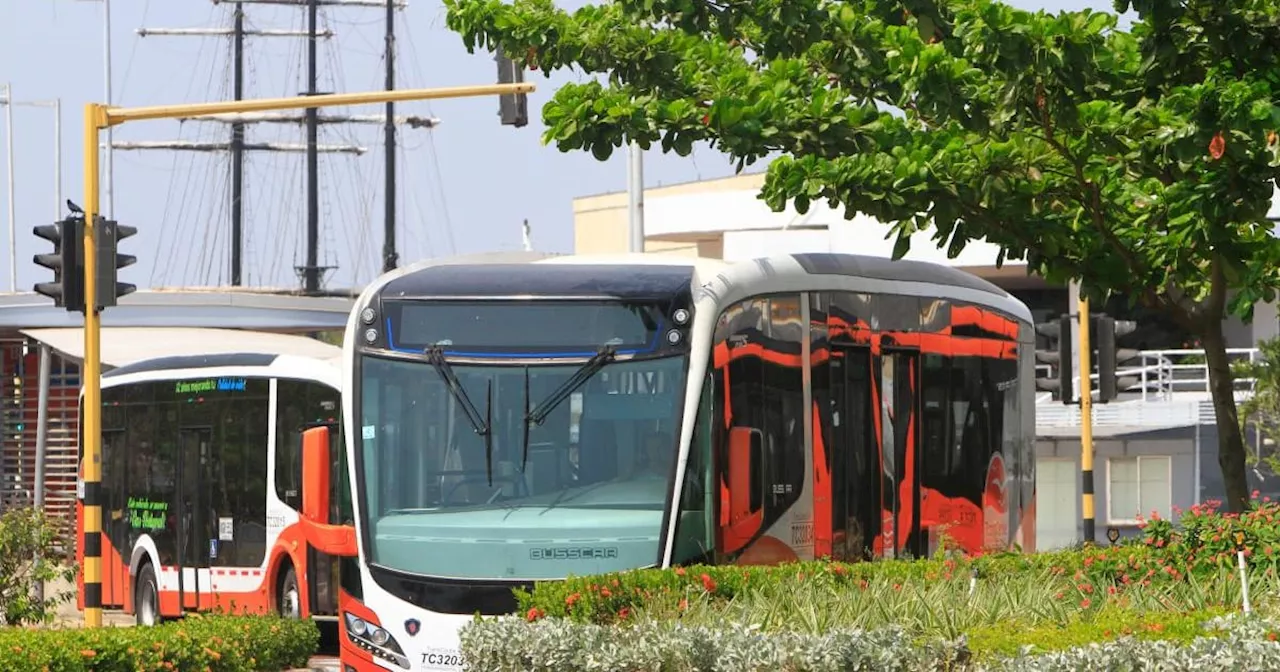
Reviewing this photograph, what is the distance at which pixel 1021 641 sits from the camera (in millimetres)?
9805

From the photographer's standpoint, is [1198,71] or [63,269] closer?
[1198,71]

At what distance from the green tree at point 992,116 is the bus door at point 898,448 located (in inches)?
120

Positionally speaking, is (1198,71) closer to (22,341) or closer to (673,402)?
(673,402)

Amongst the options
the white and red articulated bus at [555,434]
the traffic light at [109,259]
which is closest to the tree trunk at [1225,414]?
the white and red articulated bus at [555,434]

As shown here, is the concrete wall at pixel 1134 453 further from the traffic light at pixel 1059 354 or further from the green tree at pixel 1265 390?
the traffic light at pixel 1059 354

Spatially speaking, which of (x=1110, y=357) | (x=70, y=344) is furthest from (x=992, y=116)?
(x=70, y=344)

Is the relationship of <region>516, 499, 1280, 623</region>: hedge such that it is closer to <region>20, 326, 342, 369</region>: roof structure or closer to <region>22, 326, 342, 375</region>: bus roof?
<region>22, 326, 342, 375</region>: bus roof

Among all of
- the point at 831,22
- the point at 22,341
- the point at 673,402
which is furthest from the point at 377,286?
the point at 22,341

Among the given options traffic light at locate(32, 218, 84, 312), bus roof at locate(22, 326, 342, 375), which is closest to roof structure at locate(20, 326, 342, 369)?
bus roof at locate(22, 326, 342, 375)

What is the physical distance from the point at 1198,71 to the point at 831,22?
2.49m

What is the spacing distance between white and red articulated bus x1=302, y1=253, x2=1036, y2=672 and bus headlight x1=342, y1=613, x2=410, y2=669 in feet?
0.04

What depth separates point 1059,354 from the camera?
2728 centimetres

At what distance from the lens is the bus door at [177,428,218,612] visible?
958 inches

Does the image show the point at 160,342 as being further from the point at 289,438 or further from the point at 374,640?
the point at 374,640
